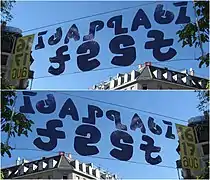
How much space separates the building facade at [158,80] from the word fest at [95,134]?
0.56ft

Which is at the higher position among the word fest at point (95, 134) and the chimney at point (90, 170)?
the word fest at point (95, 134)

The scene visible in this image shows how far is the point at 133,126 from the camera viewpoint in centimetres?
222

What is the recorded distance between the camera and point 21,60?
7.91 feet

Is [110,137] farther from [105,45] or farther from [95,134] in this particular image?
[105,45]

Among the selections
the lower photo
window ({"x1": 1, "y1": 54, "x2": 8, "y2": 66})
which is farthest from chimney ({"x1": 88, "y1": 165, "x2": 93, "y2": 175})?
window ({"x1": 1, "y1": 54, "x2": 8, "y2": 66})

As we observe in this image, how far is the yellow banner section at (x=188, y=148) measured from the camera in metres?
2.16

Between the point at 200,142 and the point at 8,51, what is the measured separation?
47.5 inches

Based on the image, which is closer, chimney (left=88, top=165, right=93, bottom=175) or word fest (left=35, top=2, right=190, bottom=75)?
chimney (left=88, top=165, right=93, bottom=175)

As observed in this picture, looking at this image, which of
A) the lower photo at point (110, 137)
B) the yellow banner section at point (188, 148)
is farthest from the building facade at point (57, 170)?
the yellow banner section at point (188, 148)

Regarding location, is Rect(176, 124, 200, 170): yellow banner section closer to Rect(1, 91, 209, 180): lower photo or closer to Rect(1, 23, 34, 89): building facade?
Rect(1, 91, 209, 180): lower photo

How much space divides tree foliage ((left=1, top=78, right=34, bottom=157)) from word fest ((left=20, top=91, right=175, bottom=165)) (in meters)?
0.08

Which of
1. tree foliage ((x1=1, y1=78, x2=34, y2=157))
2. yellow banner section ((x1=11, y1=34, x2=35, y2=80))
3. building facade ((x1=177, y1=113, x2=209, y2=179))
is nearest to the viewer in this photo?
building facade ((x1=177, y1=113, x2=209, y2=179))

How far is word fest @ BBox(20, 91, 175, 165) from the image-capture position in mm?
2189

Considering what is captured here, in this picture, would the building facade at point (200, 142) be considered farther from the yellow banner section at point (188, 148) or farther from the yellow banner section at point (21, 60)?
the yellow banner section at point (21, 60)
